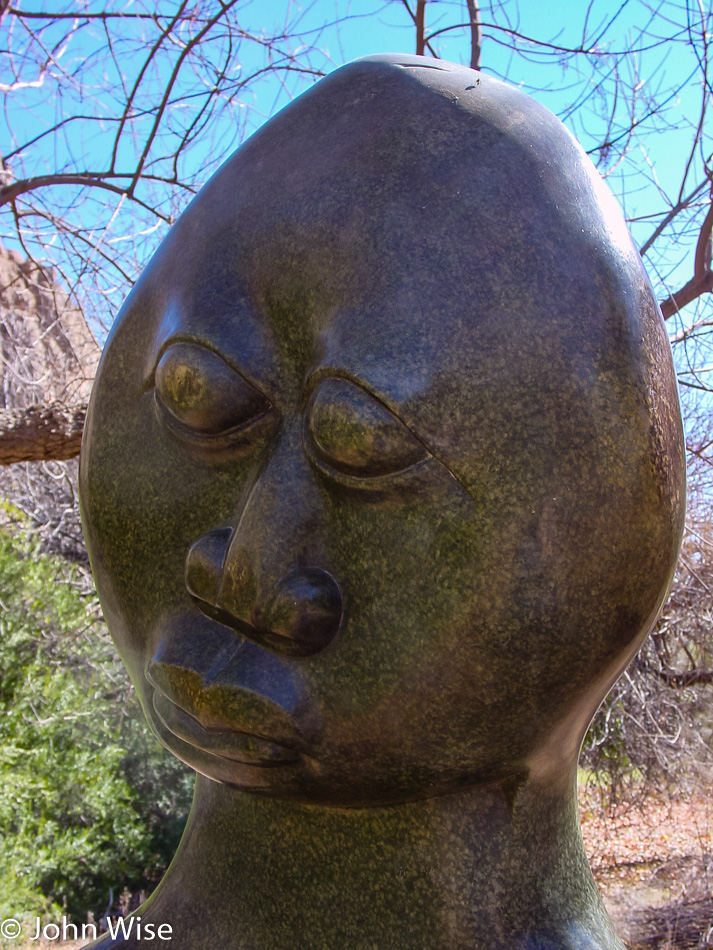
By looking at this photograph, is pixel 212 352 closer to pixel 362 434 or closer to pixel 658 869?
pixel 362 434

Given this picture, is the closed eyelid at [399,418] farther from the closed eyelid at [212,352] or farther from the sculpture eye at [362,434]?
the closed eyelid at [212,352]

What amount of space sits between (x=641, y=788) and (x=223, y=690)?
740 centimetres

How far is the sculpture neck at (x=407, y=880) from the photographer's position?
1.31 meters

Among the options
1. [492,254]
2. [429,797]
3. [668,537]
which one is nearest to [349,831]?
[429,797]

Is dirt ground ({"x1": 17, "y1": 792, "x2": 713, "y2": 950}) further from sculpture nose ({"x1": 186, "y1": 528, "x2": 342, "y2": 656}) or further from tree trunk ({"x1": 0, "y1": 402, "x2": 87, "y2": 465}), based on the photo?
sculpture nose ({"x1": 186, "y1": 528, "x2": 342, "y2": 656})

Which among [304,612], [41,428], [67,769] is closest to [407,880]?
[304,612]

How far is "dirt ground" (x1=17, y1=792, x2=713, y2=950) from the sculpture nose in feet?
19.1

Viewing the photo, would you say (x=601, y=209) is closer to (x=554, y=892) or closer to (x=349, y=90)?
(x=349, y=90)

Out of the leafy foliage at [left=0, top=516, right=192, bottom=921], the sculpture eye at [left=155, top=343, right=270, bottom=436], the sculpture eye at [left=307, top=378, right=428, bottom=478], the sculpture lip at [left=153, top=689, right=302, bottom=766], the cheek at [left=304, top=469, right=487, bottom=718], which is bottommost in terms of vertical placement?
the leafy foliage at [left=0, top=516, right=192, bottom=921]

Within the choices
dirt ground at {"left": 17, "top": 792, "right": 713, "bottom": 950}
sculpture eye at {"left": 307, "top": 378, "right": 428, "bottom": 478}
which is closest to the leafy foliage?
dirt ground at {"left": 17, "top": 792, "right": 713, "bottom": 950}

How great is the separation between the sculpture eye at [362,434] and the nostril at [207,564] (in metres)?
0.23

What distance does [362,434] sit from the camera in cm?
121

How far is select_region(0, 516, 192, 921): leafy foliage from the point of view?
6.70 meters

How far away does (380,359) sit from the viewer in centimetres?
122
